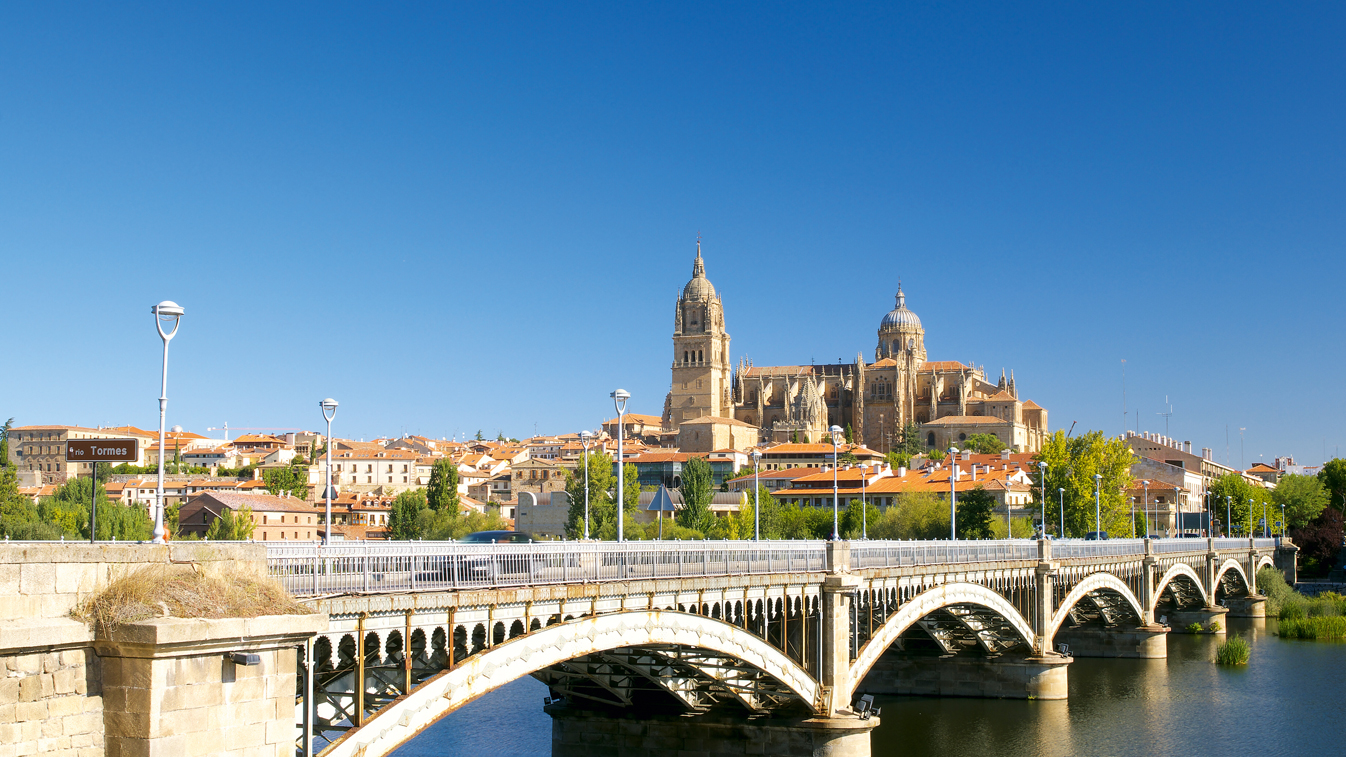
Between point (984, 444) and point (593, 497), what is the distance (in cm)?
7940

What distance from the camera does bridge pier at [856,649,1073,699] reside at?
40.1 metres

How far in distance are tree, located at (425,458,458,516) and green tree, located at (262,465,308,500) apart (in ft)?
43.6

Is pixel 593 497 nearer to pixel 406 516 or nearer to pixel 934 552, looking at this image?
pixel 406 516

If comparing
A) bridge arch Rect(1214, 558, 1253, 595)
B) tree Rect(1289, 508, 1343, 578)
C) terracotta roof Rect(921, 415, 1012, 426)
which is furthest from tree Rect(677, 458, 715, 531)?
terracotta roof Rect(921, 415, 1012, 426)

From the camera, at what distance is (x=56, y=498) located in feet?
246

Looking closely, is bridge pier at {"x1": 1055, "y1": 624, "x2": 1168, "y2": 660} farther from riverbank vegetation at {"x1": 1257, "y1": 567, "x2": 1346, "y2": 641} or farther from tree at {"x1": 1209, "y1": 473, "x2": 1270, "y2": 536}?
tree at {"x1": 1209, "y1": 473, "x2": 1270, "y2": 536}

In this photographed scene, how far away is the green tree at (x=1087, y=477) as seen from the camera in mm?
74562

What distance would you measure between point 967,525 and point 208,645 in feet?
228

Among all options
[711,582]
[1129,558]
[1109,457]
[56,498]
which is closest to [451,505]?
[56,498]

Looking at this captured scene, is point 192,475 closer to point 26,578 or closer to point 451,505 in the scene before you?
point 451,505

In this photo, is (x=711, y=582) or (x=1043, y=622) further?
(x=1043, y=622)

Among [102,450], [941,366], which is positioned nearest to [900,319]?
[941,366]

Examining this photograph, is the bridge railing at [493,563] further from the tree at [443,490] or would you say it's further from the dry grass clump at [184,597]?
the tree at [443,490]

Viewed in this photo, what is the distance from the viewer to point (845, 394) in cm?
17625
